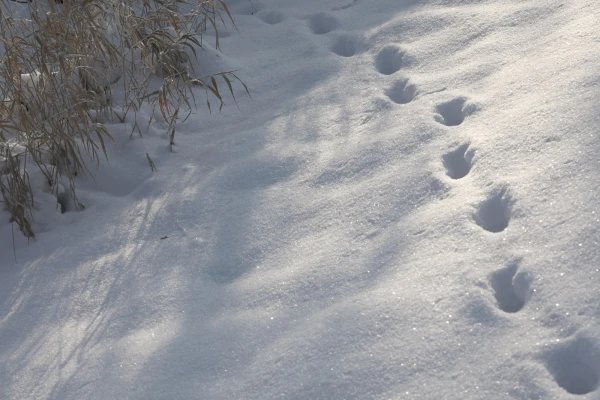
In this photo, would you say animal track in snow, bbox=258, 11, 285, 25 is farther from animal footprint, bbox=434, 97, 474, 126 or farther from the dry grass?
animal footprint, bbox=434, 97, 474, 126

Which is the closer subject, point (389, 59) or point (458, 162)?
point (458, 162)

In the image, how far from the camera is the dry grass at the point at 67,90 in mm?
2102

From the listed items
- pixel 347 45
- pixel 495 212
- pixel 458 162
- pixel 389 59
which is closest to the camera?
pixel 495 212

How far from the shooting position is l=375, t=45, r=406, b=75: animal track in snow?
8.09ft

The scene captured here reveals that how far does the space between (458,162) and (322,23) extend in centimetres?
127

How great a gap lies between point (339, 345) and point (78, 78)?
1.55 metres

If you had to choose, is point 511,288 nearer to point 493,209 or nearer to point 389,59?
point 493,209

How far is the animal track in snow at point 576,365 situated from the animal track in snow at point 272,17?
2.18 metres

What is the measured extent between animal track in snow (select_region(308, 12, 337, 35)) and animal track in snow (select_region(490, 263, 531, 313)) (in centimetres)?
169

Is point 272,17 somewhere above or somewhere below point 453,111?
above

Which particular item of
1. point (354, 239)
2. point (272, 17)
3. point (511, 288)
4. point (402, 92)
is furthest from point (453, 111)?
point (272, 17)

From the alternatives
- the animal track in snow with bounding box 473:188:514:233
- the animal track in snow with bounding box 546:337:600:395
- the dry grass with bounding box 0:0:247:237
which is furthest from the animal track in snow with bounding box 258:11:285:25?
the animal track in snow with bounding box 546:337:600:395

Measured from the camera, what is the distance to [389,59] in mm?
2510

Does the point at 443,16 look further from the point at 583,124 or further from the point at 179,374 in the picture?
the point at 179,374
